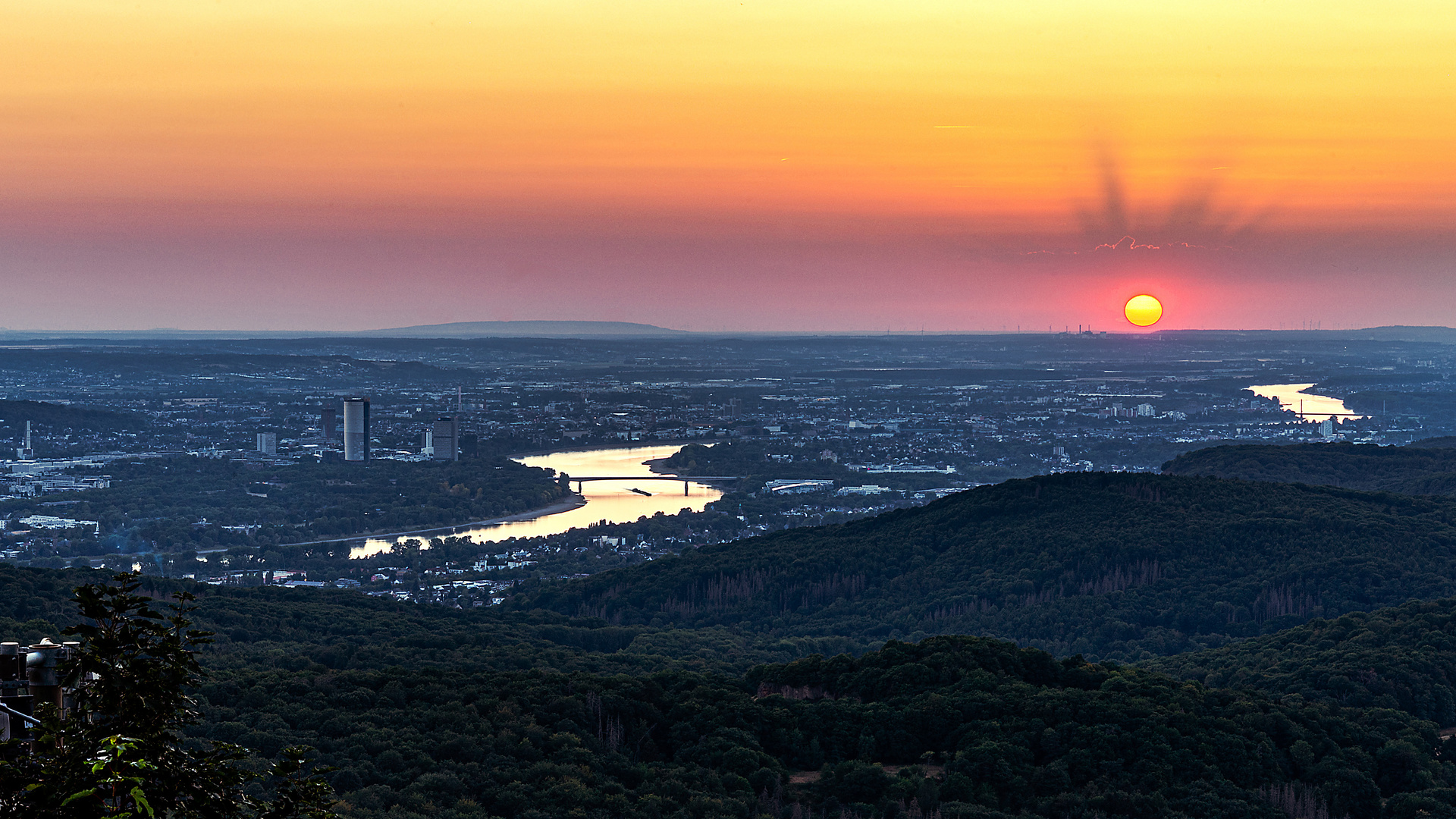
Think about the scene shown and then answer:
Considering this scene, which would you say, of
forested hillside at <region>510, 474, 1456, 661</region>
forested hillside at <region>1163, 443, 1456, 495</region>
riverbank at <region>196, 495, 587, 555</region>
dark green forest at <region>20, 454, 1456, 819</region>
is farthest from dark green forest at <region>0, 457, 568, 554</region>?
forested hillside at <region>1163, 443, 1456, 495</region>

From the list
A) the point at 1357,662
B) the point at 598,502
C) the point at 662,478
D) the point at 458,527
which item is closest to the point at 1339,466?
the point at 598,502

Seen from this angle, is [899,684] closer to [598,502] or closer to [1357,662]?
[1357,662]

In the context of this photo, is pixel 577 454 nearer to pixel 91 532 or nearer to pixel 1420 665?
pixel 91 532

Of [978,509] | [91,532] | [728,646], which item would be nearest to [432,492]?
[91,532]

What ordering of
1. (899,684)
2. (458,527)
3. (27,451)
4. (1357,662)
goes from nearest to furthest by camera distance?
(899,684), (1357,662), (458,527), (27,451)

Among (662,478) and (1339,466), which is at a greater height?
(1339,466)

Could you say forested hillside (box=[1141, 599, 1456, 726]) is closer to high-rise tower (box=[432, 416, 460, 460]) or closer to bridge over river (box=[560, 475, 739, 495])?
bridge over river (box=[560, 475, 739, 495])
